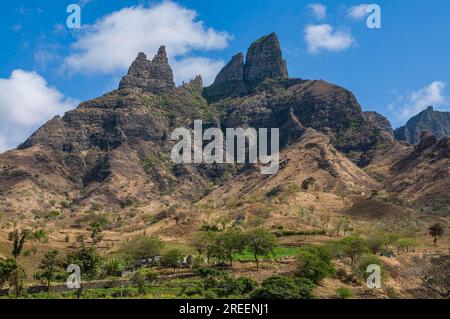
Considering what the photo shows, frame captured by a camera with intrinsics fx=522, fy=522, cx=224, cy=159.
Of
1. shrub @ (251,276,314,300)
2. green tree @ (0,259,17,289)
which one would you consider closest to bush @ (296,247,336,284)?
shrub @ (251,276,314,300)

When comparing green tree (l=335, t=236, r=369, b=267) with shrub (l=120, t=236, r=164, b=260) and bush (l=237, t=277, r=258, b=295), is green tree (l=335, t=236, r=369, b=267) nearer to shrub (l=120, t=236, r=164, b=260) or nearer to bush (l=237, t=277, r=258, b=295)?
bush (l=237, t=277, r=258, b=295)

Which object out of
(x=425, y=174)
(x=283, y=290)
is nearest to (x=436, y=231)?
(x=283, y=290)

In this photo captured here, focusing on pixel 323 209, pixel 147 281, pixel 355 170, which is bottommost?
pixel 147 281

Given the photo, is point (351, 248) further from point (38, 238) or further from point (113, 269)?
point (38, 238)

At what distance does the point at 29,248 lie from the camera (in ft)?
322

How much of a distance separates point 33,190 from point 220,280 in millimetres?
133261

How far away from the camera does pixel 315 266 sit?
64438 mm

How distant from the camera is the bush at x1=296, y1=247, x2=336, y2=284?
64.2 metres

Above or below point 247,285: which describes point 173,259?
above

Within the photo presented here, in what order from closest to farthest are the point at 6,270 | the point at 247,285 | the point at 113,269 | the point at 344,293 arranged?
the point at 344,293 → the point at 247,285 → the point at 6,270 → the point at 113,269

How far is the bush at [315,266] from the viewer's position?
64188 millimetres
